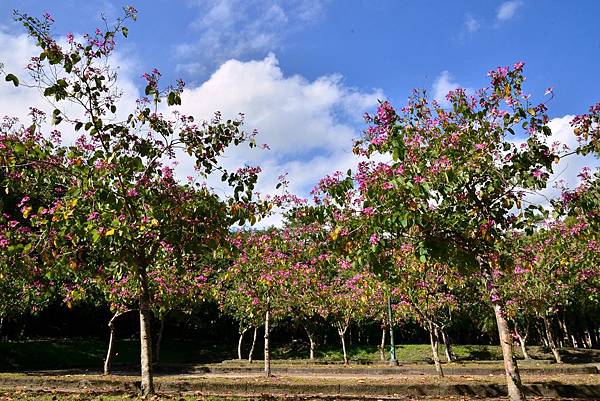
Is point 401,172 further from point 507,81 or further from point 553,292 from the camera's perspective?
point 553,292

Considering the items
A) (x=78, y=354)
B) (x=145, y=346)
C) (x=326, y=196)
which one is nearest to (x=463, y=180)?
(x=326, y=196)

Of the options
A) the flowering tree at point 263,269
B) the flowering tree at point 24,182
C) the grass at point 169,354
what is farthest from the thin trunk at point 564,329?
the flowering tree at point 24,182

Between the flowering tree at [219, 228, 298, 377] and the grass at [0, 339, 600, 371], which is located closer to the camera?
the flowering tree at [219, 228, 298, 377]

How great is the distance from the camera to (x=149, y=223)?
8438mm

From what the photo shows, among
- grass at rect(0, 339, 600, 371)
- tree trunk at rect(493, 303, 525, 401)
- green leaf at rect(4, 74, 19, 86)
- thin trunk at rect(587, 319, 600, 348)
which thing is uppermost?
green leaf at rect(4, 74, 19, 86)

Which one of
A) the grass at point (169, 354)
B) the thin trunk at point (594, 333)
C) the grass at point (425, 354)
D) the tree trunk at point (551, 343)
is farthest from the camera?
the thin trunk at point (594, 333)

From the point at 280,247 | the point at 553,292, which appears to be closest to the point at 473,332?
the point at 553,292

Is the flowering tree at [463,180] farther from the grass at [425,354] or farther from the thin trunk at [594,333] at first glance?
the thin trunk at [594,333]

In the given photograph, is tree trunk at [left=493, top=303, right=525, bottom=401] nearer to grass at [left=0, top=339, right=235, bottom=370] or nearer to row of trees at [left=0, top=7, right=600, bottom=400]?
row of trees at [left=0, top=7, right=600, bottom=400]

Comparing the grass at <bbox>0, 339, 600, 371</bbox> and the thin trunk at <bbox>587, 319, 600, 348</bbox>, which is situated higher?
the thin trunk at <bbox>587, 319, 600, 348</bbox>

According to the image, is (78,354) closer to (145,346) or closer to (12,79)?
(145,346)

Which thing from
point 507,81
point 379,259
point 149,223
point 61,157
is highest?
point 507,81

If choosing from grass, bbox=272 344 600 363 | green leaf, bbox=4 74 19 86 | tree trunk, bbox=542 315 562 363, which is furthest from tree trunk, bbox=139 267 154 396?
tree trunk, bbox=542 315 562 363

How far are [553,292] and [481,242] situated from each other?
16276 millimetres
